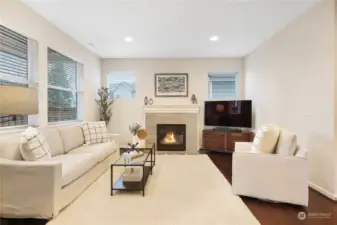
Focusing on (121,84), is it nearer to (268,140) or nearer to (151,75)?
(151,75)

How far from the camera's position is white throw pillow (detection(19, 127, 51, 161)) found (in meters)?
2.62

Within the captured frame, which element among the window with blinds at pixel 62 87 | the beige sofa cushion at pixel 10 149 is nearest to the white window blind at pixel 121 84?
the window with blinds at pixel 62 87

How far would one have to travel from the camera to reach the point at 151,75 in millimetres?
7031

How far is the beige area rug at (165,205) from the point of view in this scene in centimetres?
241

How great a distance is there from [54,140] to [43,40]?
1.72 m

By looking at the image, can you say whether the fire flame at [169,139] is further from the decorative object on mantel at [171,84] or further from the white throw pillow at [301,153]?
the white throw pillow at [301,153]

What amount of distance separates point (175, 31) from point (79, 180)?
3.11 m

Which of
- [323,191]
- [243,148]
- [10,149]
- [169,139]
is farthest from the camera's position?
[169,139]

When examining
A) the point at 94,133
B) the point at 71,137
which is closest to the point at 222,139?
the point at 94,133

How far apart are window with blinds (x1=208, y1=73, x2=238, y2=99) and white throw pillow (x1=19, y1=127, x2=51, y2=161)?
5081mm

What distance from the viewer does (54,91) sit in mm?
4656

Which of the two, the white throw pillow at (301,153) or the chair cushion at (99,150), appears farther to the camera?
the chair cushion at (99,150)

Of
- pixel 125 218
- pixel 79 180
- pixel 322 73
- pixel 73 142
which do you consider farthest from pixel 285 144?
pixel 73 142

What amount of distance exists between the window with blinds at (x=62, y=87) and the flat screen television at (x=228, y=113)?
348 cm
